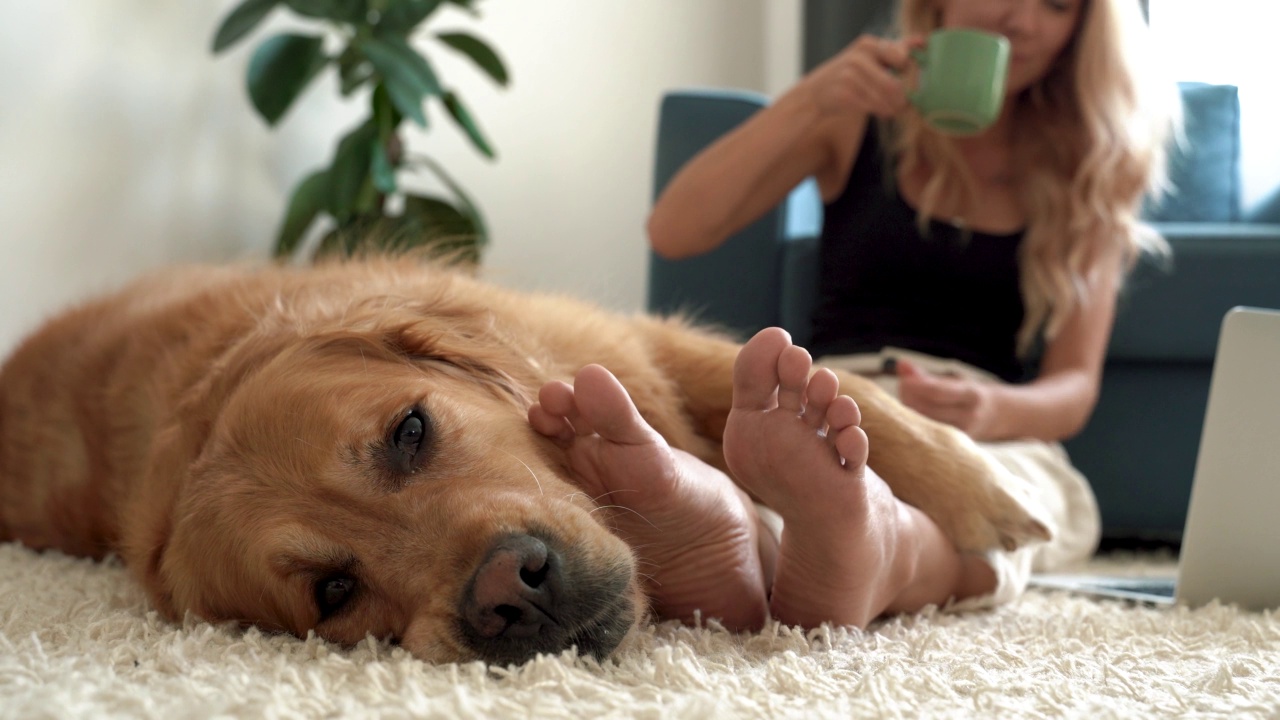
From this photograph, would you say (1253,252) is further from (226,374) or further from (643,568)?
(226,374)

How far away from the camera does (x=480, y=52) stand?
361cm

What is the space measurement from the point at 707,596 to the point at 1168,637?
20.7 inches

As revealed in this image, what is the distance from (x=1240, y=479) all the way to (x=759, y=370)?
76 centimetres

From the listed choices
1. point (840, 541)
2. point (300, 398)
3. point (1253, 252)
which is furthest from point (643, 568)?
point (1253, 252)

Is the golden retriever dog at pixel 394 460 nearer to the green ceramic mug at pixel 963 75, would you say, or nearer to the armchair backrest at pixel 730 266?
the green ceramic mug at pixel 963 75

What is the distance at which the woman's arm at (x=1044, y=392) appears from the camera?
1803mm

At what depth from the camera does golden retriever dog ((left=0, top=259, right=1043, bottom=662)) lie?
1030 millimetres

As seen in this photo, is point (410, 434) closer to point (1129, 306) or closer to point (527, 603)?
point (527, 603)

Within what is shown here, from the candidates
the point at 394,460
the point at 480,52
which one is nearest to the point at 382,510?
the point at 394,460

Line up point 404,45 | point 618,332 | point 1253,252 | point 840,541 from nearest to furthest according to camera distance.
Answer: point 840,541 < point 618,332 < point 1253,252 < point 404,45

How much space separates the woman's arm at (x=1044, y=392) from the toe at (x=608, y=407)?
0.80 metres

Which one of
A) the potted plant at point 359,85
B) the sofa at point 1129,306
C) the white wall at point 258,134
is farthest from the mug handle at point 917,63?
the potted plant at point 359,85

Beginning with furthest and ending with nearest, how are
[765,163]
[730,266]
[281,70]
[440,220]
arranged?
[440,220] < [281,70] < [730,266] < [765,163]

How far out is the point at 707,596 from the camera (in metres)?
1.20
